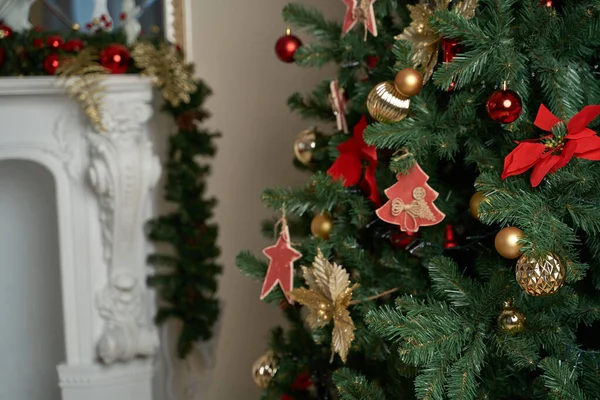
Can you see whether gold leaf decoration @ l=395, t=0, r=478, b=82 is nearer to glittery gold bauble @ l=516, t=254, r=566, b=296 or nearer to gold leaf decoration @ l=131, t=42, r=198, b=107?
glittery gold bauble @ l=516, t=254, r=566, b=296

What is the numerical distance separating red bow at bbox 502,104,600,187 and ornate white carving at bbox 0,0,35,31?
1383mm

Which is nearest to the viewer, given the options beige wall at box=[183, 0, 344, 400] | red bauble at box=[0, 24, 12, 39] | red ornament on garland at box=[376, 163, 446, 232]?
red ornament on garland at box=[376, 163, 446, 232]

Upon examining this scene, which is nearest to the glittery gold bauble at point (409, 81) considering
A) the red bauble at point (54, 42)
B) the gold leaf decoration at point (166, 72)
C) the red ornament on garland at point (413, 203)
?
the red ornament on garland at point (413, 203)

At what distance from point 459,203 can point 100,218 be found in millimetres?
1123

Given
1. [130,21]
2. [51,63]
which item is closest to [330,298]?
[51,63]

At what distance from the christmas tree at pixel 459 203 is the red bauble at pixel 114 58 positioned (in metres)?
0.61

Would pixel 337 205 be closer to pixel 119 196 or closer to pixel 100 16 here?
pixel 119 196

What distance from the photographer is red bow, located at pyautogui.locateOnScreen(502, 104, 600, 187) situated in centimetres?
93

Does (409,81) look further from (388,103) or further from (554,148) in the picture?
(554,148)

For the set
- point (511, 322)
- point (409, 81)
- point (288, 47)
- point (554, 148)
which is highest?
point (288, 47)

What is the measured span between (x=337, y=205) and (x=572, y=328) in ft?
1.48

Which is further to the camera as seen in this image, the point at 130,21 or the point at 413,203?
the point at 130,21

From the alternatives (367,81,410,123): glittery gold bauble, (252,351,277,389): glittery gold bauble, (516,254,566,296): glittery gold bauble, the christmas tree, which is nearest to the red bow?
the christmas tree

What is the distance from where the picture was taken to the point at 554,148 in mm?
958
